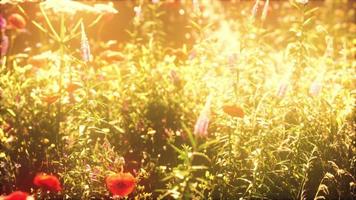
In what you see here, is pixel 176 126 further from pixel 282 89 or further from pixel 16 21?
pixel 16 21

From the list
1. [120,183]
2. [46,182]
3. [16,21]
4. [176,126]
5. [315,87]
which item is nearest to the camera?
[46,182]

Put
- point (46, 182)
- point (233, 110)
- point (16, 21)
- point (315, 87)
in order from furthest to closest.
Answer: point (16, 21), point (315, 87), point (233, 110), point (46, 182)

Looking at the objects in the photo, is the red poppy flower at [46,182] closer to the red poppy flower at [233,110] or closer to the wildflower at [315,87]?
the red poppy flower at [233,110]

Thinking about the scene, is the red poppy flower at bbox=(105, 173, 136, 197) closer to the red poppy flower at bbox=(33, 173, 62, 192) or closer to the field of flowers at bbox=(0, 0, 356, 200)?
the field of flowers at bbox=(0, 0, 356, 200)

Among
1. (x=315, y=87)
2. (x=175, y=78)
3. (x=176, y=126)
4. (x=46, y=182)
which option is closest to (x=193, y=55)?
(x=175, y=78)

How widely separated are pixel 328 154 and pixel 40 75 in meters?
2.28

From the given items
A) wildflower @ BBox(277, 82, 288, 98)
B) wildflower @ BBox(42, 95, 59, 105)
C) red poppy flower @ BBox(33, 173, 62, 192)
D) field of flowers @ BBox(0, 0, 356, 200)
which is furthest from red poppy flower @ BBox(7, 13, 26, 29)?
wildflower @ BBox(277, 82, 288, 98)

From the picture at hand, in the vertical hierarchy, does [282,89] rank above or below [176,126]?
above

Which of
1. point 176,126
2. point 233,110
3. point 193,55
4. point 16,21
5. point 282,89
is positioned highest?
point 16,21

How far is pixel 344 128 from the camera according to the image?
13.4 feet

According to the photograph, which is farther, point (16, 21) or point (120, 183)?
point (16, 21)

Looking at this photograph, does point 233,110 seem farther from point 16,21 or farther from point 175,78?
point 16,21

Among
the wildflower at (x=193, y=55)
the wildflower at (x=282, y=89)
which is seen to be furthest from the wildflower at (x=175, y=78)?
the wildflower at (x=282, y=89)

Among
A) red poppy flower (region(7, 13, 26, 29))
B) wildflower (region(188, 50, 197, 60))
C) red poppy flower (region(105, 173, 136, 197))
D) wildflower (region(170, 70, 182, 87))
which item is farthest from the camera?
red poppy flower (region(7, 13, 26, 29))
